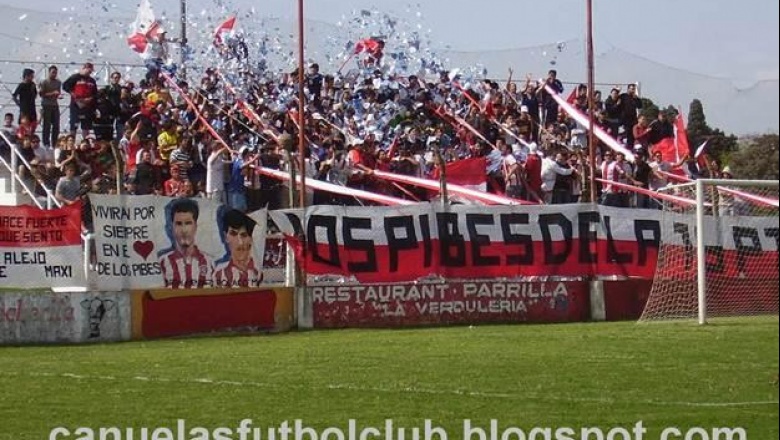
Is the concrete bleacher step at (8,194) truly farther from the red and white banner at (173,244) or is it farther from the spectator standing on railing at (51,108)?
the red and white banner at (173,244)

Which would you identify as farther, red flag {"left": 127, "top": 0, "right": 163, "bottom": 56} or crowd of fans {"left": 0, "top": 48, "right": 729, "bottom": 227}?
red flag {"left": 127, "top": 0, "right": 163, "bottom": 56}

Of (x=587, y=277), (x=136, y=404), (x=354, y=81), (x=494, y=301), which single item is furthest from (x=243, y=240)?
(x=354, y=81)

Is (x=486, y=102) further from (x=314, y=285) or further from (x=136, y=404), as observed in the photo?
(x=136, y=404)

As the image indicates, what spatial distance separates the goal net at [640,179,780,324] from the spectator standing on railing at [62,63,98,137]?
9.54 metres

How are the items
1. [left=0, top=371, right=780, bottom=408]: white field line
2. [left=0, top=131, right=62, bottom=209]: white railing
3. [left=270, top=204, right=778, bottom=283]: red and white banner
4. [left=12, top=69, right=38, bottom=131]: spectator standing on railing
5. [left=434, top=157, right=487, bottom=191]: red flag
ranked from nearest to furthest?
[left=0, top=371, right=780, bottom=408]: white field line < [left=270, top=204, right=778, bottom=283]: red and white banner < [left=0, top=131, right=62, bottom=209]: white railing < [left=12, top=69, right=38, bottom=131]: spectator standing on railing < [left=434, top=157, right=487, bottom=191]: red flag

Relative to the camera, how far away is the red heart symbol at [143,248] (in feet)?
64.0

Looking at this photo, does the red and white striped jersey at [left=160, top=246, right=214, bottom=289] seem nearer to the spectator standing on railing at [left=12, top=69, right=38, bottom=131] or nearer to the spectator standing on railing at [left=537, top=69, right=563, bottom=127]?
the spectator standing on railing at [left=12, top=69, right=38, bottom=131]

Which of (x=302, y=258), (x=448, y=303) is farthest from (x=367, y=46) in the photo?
(x=302, y=258)

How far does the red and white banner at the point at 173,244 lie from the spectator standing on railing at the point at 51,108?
4889mm

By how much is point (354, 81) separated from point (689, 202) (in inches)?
399

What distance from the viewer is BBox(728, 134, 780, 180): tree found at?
4.18 metres

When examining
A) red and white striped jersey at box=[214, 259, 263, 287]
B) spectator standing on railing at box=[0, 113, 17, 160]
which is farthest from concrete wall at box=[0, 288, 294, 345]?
spectator standing on railing at box=[0, 113, 17, 160]

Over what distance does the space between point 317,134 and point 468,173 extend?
312cm

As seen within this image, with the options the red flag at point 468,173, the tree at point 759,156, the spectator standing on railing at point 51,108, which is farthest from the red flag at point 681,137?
the tree at point 759,156
